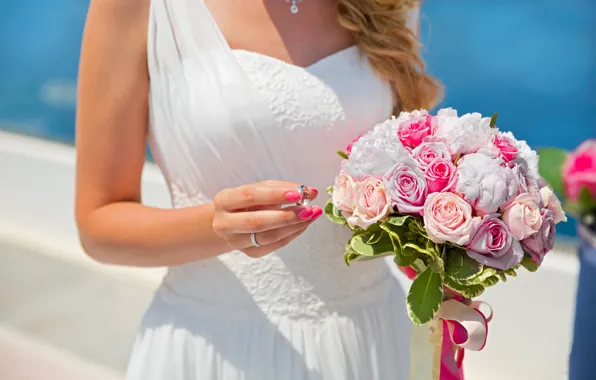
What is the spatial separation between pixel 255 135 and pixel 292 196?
25 cm

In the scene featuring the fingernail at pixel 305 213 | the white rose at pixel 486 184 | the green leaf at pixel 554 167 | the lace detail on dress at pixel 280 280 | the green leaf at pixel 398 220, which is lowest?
the lace detail on dress at pixel 280 280

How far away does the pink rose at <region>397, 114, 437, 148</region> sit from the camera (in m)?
0.83

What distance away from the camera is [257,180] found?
1.07 metres

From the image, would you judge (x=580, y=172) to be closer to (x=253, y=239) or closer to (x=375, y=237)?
(x=375, y=237)

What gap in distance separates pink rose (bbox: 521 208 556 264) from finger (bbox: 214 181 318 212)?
27cm

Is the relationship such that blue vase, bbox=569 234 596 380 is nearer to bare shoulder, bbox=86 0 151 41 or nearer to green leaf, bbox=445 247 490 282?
green leaf, bbox=445 247 490 282

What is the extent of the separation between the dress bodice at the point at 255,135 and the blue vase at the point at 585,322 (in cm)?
55

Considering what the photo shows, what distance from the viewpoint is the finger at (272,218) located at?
32.2 inches

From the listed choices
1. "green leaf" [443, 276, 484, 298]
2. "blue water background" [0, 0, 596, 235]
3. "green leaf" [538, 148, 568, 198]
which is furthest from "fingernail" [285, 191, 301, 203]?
"blue water background" [0, 0, 596, 235]

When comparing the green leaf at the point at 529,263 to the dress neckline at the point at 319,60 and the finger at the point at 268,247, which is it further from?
the dress neckline at the point at 319,60

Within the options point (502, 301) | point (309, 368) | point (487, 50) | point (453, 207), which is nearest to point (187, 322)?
point (309, 368)

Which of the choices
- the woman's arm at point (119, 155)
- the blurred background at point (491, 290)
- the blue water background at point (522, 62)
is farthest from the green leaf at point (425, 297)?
the blue water background at point (522, 62)

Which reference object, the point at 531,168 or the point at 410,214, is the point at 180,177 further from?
the point at 531,168

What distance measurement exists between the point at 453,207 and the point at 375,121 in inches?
16.7
